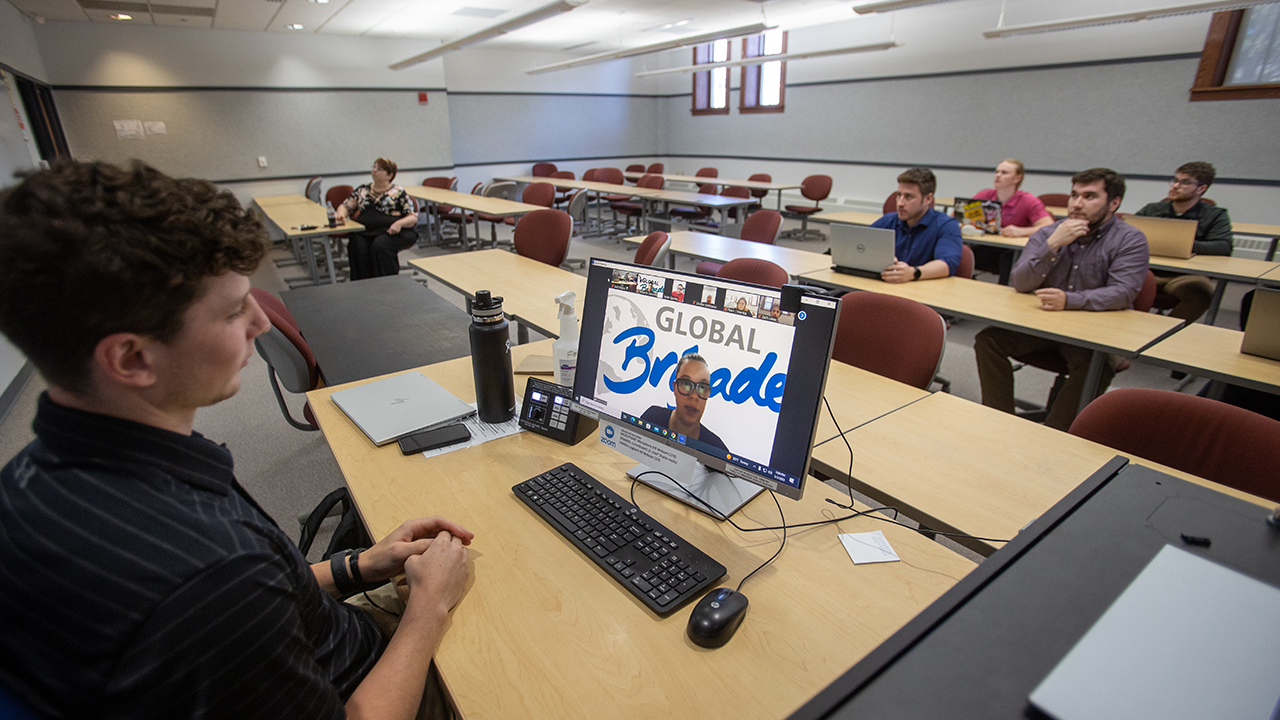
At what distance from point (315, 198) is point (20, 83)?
9.53 feet

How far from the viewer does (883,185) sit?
28.1 feet

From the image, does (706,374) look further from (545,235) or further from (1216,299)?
(1216,299)

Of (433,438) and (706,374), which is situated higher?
(706,374)

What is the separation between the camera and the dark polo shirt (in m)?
0.56

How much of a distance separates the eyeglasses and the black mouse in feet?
1.21

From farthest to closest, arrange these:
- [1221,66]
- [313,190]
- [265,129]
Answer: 1. [313,190]
2. [265,129]
3. [1221,66]

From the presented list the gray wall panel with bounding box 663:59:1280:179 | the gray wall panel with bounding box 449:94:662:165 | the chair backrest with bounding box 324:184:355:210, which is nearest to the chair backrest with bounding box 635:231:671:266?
the chair backrest with bounding box 324:184:355:210

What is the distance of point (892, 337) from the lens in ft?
6.66

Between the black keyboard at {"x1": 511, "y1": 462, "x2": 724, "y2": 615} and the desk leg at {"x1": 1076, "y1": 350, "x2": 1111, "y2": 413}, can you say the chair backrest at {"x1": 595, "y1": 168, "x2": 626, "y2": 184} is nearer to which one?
the desk leg at {"x1": 1076, "y1": 350, "x2": 1111, "y2": 413}

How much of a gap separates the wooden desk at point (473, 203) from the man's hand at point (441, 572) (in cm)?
463

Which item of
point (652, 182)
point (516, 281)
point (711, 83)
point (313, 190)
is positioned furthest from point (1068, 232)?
point (711, 83)

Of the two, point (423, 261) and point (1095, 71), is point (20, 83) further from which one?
point (1095, 71)

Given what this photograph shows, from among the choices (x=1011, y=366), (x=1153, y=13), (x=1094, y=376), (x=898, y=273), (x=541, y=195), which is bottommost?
(x=1011, y=366)

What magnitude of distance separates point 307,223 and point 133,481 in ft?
17.6
